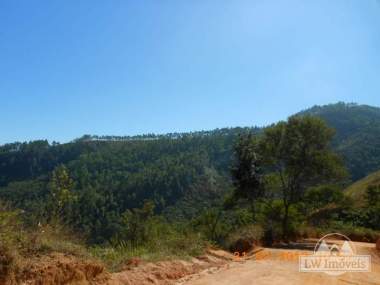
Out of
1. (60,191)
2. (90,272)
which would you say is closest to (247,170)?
(60,191)

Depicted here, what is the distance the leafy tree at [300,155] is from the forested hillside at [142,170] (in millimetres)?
37271

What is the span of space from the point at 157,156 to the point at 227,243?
139442 mm

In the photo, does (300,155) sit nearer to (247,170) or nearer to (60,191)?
(247,170)

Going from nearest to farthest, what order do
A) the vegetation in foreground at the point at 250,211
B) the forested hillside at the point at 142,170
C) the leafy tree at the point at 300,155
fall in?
the vegetation in foreground at the point at 250,211
the leafy tree at the point at 300,155
the forested hillside at the point at 142,170

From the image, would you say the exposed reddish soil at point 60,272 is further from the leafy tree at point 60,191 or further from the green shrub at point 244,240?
the green shrub at point 244,240

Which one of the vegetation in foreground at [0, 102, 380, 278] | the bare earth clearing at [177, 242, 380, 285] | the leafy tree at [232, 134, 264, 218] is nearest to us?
the vegetation in foreground at [0, 102, 380, 278]

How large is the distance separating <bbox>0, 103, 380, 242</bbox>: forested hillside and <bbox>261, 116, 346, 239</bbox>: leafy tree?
3727 centimetres

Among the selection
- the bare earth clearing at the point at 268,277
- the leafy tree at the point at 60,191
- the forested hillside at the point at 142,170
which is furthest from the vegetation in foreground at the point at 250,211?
the forested hillside at the point at 142,170

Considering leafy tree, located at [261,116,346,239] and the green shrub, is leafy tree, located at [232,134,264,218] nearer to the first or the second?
leafy tree, located at [261,116,346,239]

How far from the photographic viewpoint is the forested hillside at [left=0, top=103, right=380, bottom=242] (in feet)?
314

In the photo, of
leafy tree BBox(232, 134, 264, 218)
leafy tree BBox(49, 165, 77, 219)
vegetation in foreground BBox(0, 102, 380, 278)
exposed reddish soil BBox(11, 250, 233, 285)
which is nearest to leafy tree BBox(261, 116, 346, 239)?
vegetation in foreground BBox(0, 102, 380, 278)

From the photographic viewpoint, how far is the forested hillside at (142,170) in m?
95.6

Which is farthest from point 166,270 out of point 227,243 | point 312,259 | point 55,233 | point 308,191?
point 308,191

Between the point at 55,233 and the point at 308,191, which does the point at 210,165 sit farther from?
the point at 55,233
